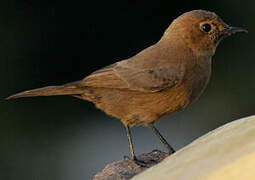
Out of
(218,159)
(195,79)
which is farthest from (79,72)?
(218,159)

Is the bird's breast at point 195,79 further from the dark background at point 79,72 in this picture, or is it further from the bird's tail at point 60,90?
the dark background at point 79,72

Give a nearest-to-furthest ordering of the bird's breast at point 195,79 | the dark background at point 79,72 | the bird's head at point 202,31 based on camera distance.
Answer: the bird's breast at point 195,79 → the bird's head at point 202,31 → the dark background at point 79,72

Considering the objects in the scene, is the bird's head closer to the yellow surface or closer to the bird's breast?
the bird's breast

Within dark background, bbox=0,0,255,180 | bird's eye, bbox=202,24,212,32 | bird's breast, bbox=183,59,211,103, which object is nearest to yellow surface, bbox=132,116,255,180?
bird's breast, bbox=183,59,211,103

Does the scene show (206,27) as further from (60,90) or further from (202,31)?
(60,90)

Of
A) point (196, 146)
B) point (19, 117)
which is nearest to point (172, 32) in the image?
point (196, 146)

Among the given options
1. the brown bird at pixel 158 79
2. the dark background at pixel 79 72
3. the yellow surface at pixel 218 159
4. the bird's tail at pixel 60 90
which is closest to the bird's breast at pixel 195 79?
the brown bird at pixel 158 79
